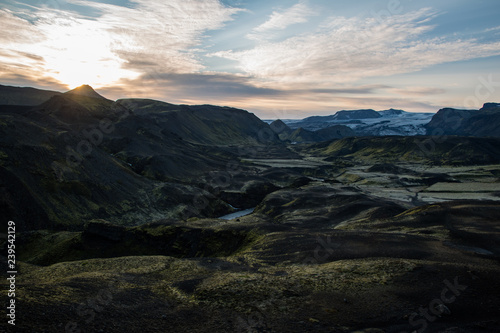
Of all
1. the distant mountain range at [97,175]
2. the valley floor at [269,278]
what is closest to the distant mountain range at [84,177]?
the distant mountain range at [97,175]

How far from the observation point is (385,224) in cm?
4547

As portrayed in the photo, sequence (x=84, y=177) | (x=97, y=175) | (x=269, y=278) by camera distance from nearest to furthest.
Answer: (x=269, y=278) < (x=84, y=177) < (x=97, y=175)

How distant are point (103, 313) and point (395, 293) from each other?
58.5 feet

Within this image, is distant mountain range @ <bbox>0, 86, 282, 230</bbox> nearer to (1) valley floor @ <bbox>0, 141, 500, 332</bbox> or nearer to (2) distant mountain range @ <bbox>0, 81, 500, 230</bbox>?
(2) distant mountain range @ <bbox>0, 81, 500, 230</bbox>

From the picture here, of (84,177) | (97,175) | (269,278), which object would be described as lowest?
(269,278)

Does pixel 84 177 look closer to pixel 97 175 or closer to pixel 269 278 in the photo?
pixel 97 175

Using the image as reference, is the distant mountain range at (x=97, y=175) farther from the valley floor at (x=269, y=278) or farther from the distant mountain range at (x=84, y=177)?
the valley floor at (x=269, y=278)

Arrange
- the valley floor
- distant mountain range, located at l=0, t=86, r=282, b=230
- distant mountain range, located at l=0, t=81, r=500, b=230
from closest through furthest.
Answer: the valley floor < distant mountain range, located at l=0, t=86, r=282, b=230 < distant mountain range, located at l=0, t=81, r=500, b=230

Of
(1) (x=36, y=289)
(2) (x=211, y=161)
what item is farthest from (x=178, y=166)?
(1) (x=36, y=289)

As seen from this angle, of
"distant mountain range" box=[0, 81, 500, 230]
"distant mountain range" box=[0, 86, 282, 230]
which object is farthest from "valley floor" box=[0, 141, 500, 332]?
"distant mountain range" box=[0, 81, 500, 230]

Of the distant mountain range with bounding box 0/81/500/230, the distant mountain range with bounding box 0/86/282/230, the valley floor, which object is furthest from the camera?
the distant mountain range with bounding box 0/81/500/230

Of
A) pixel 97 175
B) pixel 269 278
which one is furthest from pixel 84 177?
pixel 269 278

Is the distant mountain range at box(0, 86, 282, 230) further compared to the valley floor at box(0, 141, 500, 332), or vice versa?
the distant mountain range at box(0, 86, 282, 230)

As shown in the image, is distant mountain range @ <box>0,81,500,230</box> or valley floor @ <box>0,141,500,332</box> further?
distant mountain range @ <box>0,81,500,230</box>
